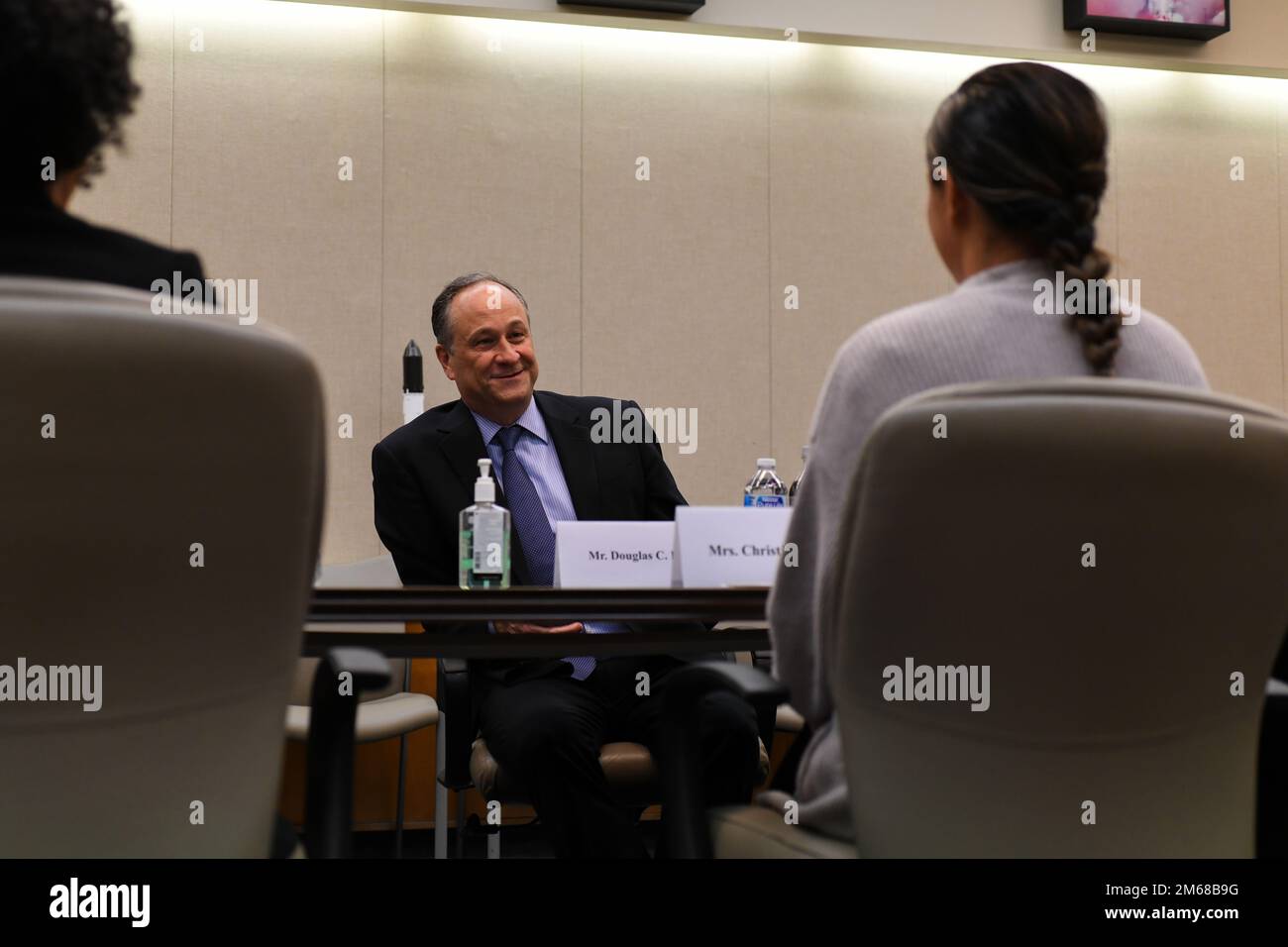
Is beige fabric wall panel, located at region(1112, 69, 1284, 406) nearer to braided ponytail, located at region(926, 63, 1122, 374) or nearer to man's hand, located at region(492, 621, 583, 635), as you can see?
man's hand, located at region(492, 621, 583, 635)

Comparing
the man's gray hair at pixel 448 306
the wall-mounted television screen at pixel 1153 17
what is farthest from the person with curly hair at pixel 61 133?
the wall-mounted television screen at pixel 1153 17

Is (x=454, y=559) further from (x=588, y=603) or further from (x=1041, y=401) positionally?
(x=1041, y=401)

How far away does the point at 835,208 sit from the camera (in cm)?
537

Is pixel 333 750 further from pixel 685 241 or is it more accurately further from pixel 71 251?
pixel 685 241

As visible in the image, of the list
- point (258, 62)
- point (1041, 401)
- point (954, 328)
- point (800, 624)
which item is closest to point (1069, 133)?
point (954, 328)

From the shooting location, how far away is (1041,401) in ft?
3.69

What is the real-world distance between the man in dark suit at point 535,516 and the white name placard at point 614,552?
5.5 inches

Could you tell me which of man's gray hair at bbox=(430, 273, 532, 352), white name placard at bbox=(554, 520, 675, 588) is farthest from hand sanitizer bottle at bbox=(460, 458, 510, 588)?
man's gray hair at bbox=(430, 273, 532, 352)

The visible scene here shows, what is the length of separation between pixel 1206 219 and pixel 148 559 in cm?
568

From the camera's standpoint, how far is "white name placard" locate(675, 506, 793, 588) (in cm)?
196

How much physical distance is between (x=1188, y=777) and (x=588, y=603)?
73cm

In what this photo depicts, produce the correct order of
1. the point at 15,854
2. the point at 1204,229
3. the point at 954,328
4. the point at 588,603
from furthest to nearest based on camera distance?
the point at 1204,229 < the point at 588,603 < the point at 954,328 < the point at 15,854

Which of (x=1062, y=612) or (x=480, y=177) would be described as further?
(x=480, y=177)
